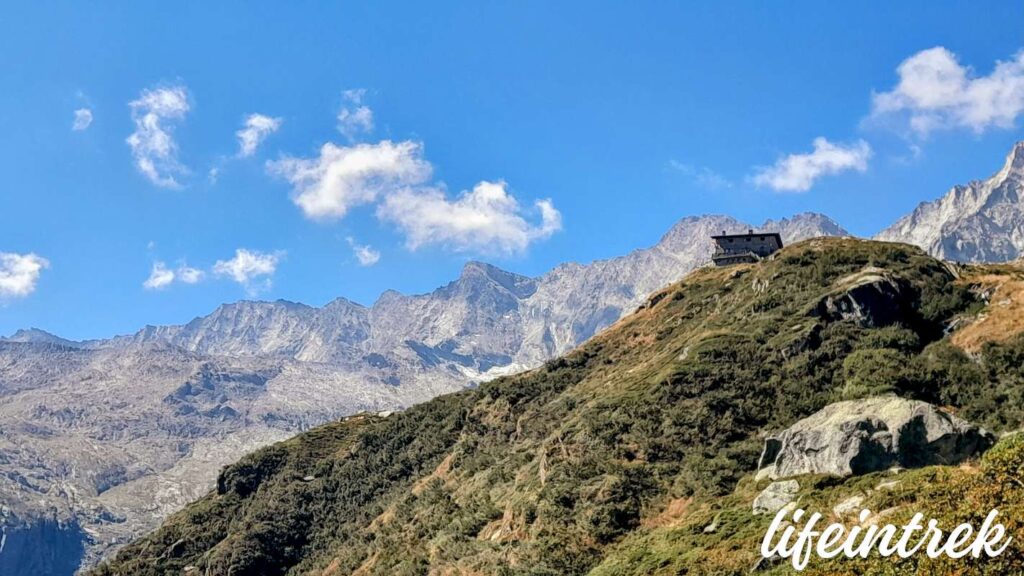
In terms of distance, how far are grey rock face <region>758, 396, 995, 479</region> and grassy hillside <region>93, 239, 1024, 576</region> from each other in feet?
8.95

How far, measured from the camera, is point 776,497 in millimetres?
44906

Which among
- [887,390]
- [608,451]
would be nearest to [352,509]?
[608,451]

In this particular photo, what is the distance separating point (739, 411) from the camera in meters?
65.8

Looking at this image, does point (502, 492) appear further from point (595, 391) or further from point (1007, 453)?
point (1007, 453)

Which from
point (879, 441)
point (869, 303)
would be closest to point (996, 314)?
point (869, 303)

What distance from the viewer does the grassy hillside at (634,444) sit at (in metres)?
53.6

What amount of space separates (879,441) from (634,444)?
2177 centimetres

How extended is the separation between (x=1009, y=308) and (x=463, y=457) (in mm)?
56023

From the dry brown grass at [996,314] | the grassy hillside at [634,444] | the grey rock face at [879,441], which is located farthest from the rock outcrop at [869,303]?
the grey rock face at [879,441]

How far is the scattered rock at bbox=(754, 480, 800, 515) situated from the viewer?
4406 centimetres

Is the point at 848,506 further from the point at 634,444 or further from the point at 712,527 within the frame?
the point at 634,444

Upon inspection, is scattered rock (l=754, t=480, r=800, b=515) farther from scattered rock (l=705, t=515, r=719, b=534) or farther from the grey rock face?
the grey rock face

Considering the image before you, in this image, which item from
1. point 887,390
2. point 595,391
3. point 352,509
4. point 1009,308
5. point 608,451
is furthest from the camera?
point 352,509

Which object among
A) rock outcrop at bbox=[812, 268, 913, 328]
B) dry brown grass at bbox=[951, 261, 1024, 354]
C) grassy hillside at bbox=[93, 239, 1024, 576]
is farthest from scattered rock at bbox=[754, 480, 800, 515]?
rock outcrop at bbox=[812, 268, 913, 328]
